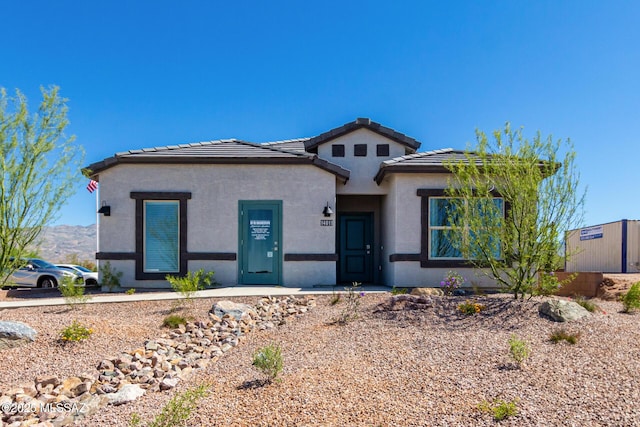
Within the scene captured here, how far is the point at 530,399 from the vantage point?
421 centimetres

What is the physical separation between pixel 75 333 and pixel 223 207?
539 cm

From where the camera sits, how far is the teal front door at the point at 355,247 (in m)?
13.3

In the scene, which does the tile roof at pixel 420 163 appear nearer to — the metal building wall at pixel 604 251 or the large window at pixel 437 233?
the large window at pixel 437 233

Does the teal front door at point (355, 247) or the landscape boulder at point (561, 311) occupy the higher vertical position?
the teal front door at point (355, 247)

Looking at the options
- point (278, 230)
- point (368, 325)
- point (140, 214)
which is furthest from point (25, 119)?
point (368, 325)

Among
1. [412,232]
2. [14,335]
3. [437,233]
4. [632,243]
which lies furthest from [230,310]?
[632,243]

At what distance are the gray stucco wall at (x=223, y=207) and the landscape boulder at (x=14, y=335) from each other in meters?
4.86

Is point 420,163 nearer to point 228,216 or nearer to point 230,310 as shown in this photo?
point 228,216

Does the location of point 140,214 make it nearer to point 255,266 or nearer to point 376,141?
point 255,266

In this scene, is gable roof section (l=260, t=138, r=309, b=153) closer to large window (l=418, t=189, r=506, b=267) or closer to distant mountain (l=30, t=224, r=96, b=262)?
large window (l=418, t=189, r=506, b=267)

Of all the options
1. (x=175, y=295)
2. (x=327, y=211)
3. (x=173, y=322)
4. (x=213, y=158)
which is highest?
(x=213, y=158)

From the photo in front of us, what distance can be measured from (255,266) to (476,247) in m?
5.51

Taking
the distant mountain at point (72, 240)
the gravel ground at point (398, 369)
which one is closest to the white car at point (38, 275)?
the gravel ground at point (398, 369)

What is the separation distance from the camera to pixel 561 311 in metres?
6.88
